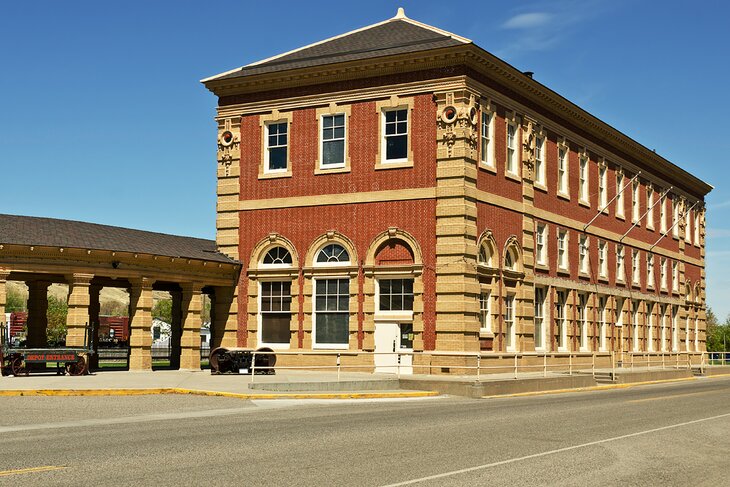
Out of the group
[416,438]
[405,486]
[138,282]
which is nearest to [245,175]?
[138,282]

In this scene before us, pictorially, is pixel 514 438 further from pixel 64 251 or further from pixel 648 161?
pixel 648 161

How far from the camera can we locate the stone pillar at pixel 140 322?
106ft

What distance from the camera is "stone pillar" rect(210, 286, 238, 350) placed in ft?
121

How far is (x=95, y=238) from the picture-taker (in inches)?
1280

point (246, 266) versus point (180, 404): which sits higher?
point (246, 266)

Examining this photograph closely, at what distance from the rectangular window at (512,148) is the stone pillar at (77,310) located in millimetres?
16866

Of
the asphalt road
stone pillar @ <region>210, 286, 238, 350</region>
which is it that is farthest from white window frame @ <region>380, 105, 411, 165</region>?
the asphalt road

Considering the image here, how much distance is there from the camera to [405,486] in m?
10.4

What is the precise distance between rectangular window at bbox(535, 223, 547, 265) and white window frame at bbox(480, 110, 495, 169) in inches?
204

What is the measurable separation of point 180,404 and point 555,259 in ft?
75.4

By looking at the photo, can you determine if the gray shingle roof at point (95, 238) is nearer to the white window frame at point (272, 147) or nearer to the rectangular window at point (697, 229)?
the white window frame at point (272, 147)

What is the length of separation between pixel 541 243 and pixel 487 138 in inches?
253

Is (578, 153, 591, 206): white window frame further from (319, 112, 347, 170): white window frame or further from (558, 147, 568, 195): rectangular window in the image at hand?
(319, 112, 347, 170): white window frame

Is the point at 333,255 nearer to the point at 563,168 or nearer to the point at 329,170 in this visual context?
the point at 329,170
